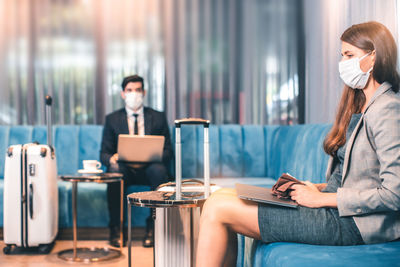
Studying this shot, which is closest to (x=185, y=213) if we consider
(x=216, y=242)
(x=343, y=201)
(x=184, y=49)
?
(x=216, y=242)

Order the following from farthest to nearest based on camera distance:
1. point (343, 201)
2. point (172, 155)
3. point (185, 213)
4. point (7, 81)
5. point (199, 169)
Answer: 1. point (7, 81)
2. point (199, 169)
3. point (172, 155)
4. point (185, 213)
5. point (343, 201)

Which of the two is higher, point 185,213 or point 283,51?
point 283,51

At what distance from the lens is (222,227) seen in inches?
57.6

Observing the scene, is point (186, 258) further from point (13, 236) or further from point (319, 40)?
point (319, 40)

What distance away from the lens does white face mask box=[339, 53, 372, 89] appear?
1472 millimetres

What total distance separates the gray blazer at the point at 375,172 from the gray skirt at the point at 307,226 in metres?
0.04

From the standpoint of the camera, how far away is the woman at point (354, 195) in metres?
1.27

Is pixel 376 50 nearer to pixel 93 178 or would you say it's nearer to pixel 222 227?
pixel 222 227

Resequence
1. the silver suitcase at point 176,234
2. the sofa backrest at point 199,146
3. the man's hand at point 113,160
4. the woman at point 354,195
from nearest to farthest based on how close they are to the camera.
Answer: the woman at point 354,195 < the silver suitcase at point 176,234 < the man's hand at point 113,160 < the sofa backrest at point 199,146

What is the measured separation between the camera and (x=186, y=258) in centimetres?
186

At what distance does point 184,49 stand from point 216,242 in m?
2.92

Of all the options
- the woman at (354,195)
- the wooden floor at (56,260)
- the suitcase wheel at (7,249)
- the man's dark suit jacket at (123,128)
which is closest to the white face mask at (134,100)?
the man's dark suit jacket at (123,128)

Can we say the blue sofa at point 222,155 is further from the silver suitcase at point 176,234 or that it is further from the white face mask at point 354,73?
the white face mask at point 354,73

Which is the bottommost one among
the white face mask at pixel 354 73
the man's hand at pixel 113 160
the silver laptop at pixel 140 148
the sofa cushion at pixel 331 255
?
the sofa cushion at pixel 331 255
